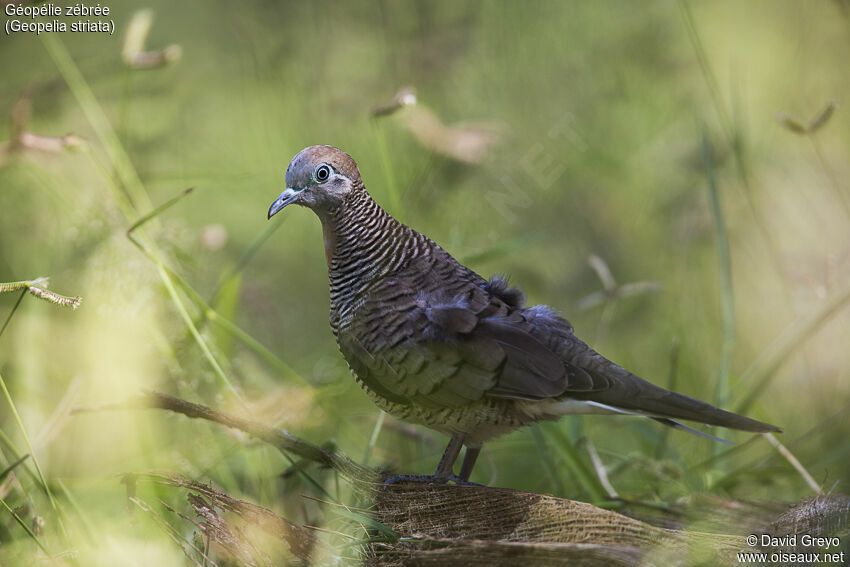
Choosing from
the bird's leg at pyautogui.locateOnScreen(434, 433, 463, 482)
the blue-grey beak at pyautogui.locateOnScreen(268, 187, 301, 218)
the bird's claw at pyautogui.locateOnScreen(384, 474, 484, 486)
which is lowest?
the bird's claw at pyautogui.locateOnScreen(384, 474, 484, 486)

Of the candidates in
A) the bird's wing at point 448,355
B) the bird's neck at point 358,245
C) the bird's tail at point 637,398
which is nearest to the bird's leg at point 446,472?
the bird's wing at point 448,355

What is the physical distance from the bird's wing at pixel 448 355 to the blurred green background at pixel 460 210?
0.52m

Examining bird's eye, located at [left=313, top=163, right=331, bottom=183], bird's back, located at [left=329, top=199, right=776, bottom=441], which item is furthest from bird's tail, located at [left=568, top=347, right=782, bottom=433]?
bird's eye, located at [left=313, top=163, right=331, bottom=183]

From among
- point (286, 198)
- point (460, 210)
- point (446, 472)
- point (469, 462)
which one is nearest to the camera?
point (286, 198)

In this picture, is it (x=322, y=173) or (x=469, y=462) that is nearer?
(x=322, y=173)

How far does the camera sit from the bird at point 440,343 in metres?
2.34

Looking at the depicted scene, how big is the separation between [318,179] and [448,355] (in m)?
0.67

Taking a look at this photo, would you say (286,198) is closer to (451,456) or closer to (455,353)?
(455,353)

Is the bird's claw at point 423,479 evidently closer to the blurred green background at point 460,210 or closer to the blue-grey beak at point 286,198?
the blurred green background at point 460,210

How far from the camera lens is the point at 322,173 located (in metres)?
2.33

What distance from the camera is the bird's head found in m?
2.29

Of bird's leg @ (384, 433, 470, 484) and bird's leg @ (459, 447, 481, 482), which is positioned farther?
bird's leg @ (459, 447, 481, 482)

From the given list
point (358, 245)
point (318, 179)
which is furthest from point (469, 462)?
point (318, 179)

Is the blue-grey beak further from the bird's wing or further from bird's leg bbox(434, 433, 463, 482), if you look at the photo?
bird's leg bbox(434, 433, 463, 482)
